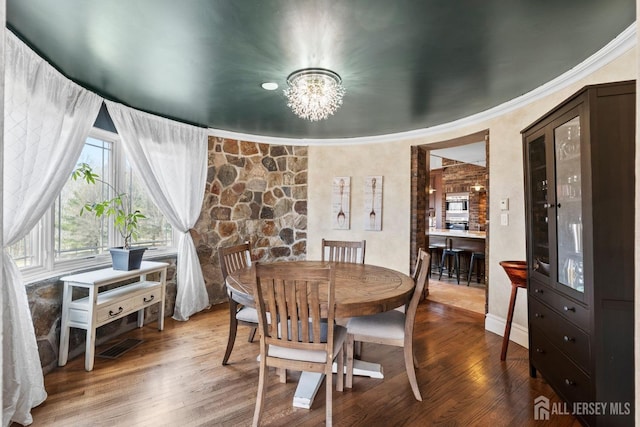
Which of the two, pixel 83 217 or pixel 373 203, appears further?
pixel 373 203

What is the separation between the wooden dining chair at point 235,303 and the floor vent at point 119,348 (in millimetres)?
936

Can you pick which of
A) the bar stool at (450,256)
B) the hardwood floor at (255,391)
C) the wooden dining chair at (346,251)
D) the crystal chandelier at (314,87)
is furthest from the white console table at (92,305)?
the bar stool at (450,256)

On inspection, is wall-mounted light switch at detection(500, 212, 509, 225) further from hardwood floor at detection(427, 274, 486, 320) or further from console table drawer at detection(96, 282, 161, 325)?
console table drawer at detection(96, 282, 161, 325)

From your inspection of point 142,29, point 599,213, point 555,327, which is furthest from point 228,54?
point 555,327

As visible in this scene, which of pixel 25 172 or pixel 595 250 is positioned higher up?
pixel 25 172

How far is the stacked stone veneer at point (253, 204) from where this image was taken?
4.11m

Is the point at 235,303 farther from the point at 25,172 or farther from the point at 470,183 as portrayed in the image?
the point at 470,183

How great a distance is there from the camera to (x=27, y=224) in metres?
2.12

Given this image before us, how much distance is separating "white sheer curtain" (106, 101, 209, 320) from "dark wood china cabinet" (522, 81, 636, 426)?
3458 mm

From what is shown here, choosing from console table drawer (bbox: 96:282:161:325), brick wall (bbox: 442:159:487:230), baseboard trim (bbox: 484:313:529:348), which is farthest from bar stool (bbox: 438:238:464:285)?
console table drawer (bbox: 96:282:161:325)

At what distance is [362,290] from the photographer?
7.00ft

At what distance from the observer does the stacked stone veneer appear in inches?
162

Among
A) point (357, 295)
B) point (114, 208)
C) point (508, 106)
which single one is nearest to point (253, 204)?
point (114, 208)

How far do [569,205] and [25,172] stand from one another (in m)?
3.42
